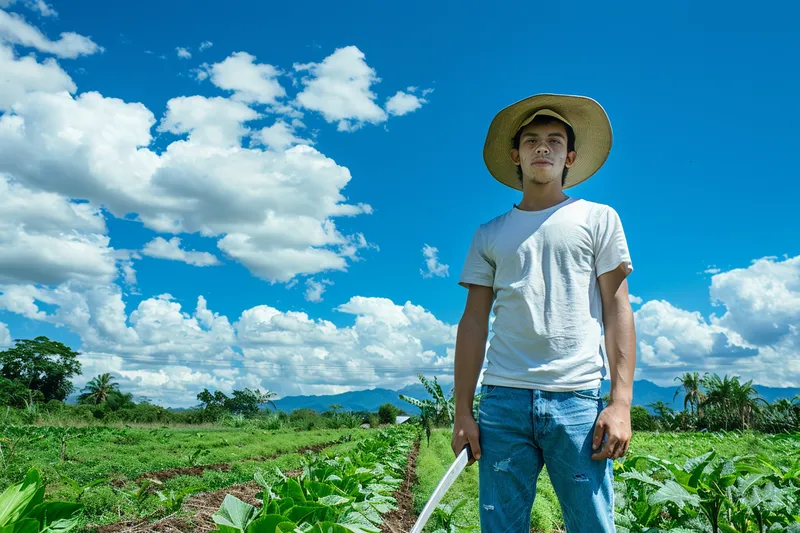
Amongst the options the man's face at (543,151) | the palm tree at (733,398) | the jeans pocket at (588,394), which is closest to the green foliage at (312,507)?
the jeans pocket at (588,394)

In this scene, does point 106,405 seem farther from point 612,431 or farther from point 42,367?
point 612,431

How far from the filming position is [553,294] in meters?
1.84

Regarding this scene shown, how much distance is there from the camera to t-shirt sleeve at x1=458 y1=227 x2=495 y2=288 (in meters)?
2.03

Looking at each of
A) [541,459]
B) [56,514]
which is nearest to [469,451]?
[541,459]

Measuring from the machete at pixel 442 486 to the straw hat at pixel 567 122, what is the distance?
1.13 m

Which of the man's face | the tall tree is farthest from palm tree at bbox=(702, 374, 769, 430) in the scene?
the tall tree

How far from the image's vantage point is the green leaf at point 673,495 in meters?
2.04

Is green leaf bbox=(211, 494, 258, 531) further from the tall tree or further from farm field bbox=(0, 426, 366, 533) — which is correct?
the tall tree

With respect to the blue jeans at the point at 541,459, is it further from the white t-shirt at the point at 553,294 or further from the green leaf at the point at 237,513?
the green leaf at the point at 237,513

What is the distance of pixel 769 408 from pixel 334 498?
25.1 meters

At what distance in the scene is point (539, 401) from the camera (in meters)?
1.74

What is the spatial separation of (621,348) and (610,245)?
0.32m

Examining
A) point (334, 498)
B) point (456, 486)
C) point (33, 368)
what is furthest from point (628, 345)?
point (33, 368)

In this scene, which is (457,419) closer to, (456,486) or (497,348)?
(497,348)
